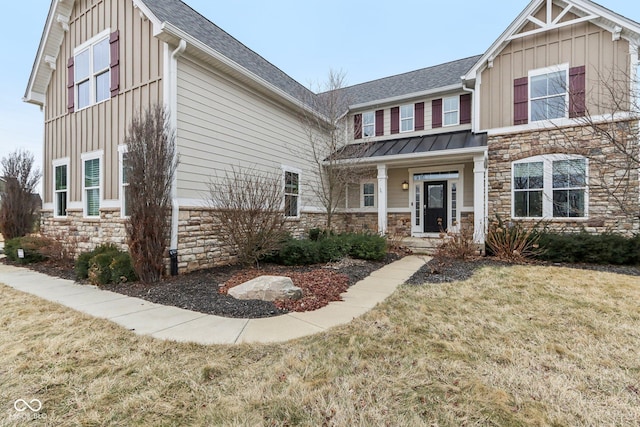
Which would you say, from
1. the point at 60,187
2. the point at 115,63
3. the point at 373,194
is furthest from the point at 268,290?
the point at 373,194

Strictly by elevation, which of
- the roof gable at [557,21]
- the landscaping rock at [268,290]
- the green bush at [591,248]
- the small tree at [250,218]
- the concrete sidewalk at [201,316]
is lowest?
the concrete sidewalk at [201,316]

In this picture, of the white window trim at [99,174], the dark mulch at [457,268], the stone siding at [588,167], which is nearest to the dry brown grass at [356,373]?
the dark mulch at [457,268]

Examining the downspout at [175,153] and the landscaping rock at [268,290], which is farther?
the downspout at [175,153]

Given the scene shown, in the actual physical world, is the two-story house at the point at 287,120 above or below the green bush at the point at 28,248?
above

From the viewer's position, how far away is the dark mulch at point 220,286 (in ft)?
13.6

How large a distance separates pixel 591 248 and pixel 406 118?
7.28 m

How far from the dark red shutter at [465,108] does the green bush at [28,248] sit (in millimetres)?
13279

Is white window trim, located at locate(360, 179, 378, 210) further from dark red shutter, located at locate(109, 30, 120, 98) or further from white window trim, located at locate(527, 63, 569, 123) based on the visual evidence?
dark red shutter, located at locate(109, 30, 120, 98)

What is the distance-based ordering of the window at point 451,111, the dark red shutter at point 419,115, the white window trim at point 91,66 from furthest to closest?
the dark red shutter at point 419,115 → the window at point 451,111 → the white window trim at point 91,66

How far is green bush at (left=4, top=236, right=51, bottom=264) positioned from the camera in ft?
25.8

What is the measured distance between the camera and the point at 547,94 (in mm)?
8836

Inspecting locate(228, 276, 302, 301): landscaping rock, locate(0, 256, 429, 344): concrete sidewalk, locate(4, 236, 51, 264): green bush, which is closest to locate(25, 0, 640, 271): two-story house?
locate(4, 236, 51, 264): green bush

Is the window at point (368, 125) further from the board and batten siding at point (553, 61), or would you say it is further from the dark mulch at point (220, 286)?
the dark mulch at point (220, 286)

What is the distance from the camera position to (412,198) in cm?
1161
